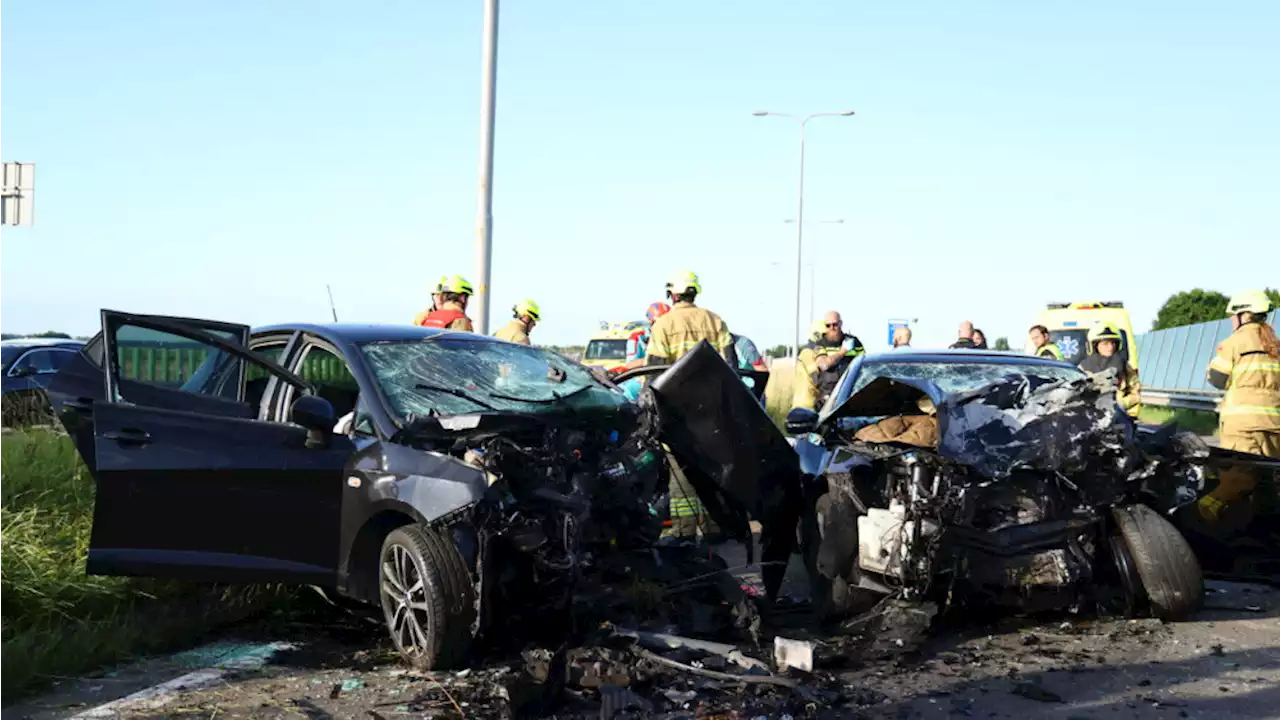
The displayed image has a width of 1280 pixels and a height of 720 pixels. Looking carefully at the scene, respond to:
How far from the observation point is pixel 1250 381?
9344 millimetres

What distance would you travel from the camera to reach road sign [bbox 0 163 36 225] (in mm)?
11555

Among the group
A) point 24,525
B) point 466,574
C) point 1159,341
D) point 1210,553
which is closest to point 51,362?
point 24,525

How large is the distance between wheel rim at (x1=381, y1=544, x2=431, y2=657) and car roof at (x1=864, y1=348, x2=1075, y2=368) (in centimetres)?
433

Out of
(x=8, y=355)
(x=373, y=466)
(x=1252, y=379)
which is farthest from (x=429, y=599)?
(x=8, y=355)

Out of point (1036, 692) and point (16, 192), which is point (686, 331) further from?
point (16, 192)

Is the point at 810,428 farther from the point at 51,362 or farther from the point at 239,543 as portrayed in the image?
the point at 51,362

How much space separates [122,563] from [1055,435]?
4.62 m

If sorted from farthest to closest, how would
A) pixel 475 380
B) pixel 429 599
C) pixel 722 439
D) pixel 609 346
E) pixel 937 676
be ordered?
pixel 609 346
pixel 475 380
pixel 722 439
pixel 937 676
pixel 429 599

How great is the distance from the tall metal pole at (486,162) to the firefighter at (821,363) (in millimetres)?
3079

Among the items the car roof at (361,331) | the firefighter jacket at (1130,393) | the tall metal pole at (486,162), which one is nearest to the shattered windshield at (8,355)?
the tall metal pole at (486,162)

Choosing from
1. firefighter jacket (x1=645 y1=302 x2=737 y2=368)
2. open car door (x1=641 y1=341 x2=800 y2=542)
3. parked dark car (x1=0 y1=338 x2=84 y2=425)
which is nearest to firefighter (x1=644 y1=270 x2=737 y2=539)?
firefighter jacket (x1=645 y1=302 x2=737 y2=368)

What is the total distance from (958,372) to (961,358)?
0.23m

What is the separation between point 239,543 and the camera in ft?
20.4

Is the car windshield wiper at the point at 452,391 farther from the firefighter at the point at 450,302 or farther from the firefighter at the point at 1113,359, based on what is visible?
the firefighter at the point at 1113,359
